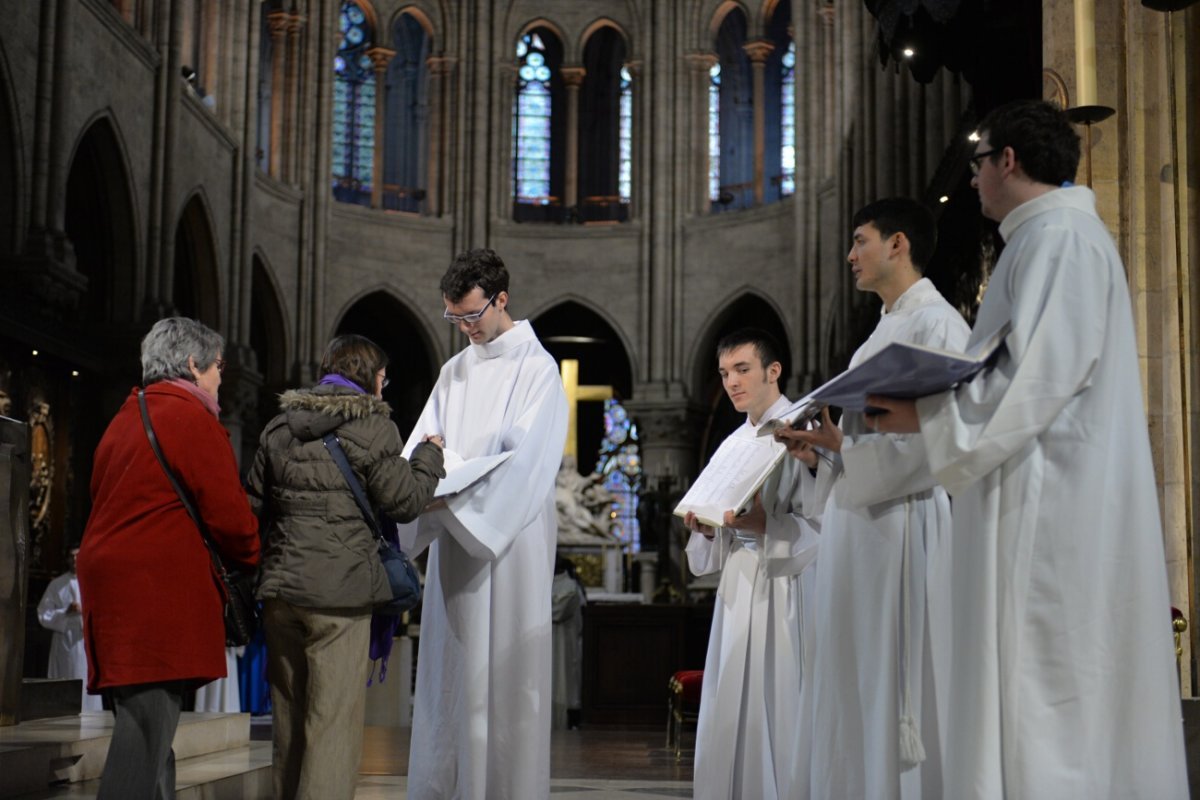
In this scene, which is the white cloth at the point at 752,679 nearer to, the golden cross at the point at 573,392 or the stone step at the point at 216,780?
the stone step at the point at 216,780

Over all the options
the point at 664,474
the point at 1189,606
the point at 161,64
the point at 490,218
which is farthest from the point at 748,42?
the point at 1189,606

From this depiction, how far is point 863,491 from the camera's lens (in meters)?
3.64

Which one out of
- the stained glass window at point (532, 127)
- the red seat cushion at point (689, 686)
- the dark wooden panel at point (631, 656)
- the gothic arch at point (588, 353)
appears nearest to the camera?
the red seat cushion at point (689, 686)

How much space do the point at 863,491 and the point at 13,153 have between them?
1345 cm

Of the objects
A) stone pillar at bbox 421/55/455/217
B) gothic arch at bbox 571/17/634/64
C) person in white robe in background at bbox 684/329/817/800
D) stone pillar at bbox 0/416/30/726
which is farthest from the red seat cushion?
gothic arch at bbox 571/17/634/64

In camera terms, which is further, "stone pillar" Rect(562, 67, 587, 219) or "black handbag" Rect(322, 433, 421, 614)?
"stone pillar" Rect(562, 67, 587, 219)

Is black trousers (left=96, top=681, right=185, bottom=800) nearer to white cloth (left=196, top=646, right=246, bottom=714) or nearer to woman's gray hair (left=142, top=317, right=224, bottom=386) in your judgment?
woman's gray hair (left=142, top=317, right=224, bottom=386)

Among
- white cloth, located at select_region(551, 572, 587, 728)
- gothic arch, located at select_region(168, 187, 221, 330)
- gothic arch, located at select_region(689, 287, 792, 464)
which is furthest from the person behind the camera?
gothic arch, located at select_region(689, 287, 792, 464)

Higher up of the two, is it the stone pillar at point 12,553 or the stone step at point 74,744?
the stone pillar at point 12,553

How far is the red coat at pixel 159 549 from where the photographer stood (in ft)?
13.9

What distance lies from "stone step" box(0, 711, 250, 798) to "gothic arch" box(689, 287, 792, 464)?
17607 millimetres

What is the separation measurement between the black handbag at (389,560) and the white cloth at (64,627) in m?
9.32

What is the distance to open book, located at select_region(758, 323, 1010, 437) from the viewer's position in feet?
10.3

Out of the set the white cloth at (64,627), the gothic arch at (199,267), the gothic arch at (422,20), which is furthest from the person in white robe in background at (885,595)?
the gothic arch at (422,20)
